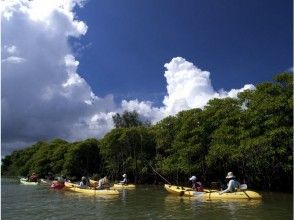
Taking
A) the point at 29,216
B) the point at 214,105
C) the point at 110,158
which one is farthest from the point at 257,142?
the point at 110,158

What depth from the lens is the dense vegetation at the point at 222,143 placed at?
3366cm

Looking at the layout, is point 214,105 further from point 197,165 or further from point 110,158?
point 110,158

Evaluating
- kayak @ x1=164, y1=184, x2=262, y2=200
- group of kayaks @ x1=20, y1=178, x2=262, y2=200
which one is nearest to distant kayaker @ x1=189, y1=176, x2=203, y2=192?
group of kayaks @ x1=20, y1=178, x2=262, y2=200

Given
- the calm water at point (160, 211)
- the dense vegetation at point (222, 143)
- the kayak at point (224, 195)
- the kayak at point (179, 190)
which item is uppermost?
the dense vegetation at point (222, 143)

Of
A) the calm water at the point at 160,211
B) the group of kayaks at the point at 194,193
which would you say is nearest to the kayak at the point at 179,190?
the group of kayaks at the point at 194,193

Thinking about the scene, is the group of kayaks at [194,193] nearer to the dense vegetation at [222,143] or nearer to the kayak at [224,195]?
the kayak at [224,195]

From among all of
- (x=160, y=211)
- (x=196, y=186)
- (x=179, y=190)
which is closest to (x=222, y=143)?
(x=196, y=186)

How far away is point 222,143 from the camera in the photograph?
38625 mm

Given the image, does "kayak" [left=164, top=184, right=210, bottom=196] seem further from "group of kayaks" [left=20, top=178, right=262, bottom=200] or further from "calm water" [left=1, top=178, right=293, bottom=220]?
"calm water" [left=1, top=178, right=293, bottom=220]

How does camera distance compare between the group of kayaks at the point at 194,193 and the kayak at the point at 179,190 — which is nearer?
the group of kayaks at the point at 194,193

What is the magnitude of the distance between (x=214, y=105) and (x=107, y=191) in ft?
47.8

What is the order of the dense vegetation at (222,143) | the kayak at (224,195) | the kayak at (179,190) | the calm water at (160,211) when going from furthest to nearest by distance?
1. the kayak at (179,190)
2. the dense vegetation at (222,143)
3. the kayak at (224,195)
4. the calm water at (160,211)

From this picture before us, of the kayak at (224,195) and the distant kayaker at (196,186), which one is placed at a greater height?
the distant kayaker at (196,186)

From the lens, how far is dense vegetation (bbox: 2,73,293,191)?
110 ft
